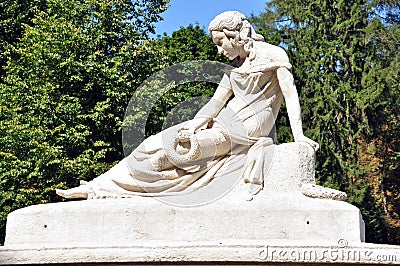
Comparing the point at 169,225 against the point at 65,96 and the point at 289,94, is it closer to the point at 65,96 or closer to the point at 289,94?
the point at 289,94

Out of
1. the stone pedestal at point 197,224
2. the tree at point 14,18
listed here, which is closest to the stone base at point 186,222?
the stone pedestal at point 197,224

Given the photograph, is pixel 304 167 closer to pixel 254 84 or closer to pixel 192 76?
pixel 254 84

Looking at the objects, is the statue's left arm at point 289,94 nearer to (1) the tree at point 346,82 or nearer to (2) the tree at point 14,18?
(2) the tree at point 14,18

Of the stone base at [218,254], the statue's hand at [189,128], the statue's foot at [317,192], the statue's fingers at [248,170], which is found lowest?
the stone base at [218,254]

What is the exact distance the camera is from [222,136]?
865 cm

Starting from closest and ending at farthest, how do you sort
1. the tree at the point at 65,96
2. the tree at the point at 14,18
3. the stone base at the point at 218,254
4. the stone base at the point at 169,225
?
the stone base at the point at 218,254 < the stone base at the point at 169,225 < the tree at the point at 65,96 < the tree at the point at 14,18

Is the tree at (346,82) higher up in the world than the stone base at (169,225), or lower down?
higher up

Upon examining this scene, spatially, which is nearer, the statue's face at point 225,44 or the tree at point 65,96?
the statue's face at point 225,44

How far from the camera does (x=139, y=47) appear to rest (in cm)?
2258

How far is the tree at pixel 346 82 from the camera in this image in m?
27.6

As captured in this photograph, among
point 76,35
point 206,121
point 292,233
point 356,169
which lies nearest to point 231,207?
point 292,233

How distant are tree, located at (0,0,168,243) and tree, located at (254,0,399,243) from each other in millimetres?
7539

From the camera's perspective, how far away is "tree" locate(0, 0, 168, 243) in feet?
68.2

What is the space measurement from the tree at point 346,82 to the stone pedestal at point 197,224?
1908 centimetres
